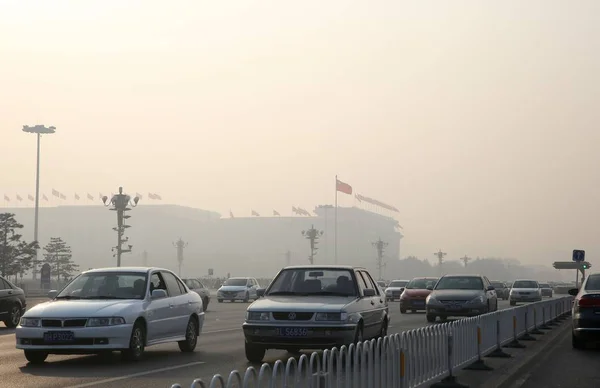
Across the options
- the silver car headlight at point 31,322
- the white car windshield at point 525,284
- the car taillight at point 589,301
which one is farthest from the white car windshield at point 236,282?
the silver car headlight at point 31,322

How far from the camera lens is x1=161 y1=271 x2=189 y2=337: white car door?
17.2 meters

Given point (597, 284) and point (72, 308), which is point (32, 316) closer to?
point (72, 308)

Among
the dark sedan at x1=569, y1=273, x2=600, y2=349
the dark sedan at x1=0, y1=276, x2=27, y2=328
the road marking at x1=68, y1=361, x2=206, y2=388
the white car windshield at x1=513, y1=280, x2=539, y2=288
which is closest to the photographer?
the road marking at x1=68, y1=361, x2=206, y2=388

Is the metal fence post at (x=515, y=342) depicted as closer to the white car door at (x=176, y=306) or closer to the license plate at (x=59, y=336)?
the white car door at (x=176, y=306)

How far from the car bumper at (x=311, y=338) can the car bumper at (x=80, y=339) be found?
7.26 ft

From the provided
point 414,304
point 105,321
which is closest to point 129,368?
point 105,321

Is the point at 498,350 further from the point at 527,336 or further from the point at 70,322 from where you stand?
the point at 70,322

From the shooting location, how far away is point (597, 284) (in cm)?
2036

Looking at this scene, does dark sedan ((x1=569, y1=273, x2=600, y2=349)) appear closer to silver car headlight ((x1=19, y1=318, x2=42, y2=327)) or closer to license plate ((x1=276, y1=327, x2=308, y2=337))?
license plate ((x1=276, y1=327, x2=308, y2=337))

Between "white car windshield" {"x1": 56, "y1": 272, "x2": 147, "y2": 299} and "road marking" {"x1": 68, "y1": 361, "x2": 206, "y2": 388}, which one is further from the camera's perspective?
"white car windshield" {"x1": 56, "y1": 272, "x2": 147, "y2": 299}

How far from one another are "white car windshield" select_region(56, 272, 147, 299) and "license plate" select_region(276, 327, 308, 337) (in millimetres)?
2508

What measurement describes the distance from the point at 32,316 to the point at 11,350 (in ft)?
12.2

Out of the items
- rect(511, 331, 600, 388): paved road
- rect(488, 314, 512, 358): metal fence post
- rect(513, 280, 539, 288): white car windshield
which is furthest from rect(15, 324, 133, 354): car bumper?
rect(513, 280, 539, 288): white car windshield

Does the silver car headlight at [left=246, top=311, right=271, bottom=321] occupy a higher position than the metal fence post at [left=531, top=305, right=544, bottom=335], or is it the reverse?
the silver car headlight at [left=246, top=311, right=271, bottom=321]
